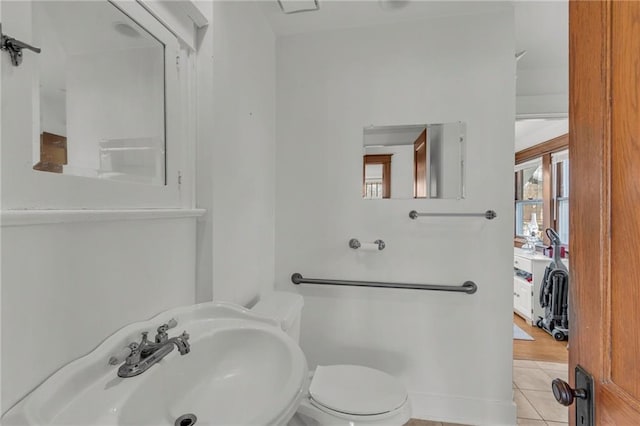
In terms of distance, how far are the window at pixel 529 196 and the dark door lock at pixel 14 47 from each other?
4.96m

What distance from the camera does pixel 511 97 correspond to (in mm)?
1736

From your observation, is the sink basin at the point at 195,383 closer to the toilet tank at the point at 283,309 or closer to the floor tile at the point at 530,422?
the toilet tank at the point at 283,309

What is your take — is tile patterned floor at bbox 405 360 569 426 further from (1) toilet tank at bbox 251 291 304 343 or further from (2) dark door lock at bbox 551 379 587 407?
(2) dark door lock at bbox 551 379 587 407

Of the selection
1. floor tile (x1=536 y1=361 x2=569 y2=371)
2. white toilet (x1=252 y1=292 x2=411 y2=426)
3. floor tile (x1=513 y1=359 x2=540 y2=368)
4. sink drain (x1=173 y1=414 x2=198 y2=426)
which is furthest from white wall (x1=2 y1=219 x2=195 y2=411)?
floor tile (x1=536 y1=361 x2=569 y2=371)

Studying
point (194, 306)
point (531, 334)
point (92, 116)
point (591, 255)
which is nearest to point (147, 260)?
point (194, 306)

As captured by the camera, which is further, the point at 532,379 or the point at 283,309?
the point at 532,379

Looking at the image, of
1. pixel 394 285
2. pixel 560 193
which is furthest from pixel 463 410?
pixel 560 193

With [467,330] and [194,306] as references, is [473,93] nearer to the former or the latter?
[467,330]

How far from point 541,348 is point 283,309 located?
273cm

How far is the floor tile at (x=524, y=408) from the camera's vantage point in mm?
1861

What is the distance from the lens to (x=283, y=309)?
1.43m

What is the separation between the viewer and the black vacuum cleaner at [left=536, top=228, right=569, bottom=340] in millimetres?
2912

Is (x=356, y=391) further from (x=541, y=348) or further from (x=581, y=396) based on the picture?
(x=541, y=348)

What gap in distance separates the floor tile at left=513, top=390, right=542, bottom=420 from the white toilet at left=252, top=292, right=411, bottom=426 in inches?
45.8
